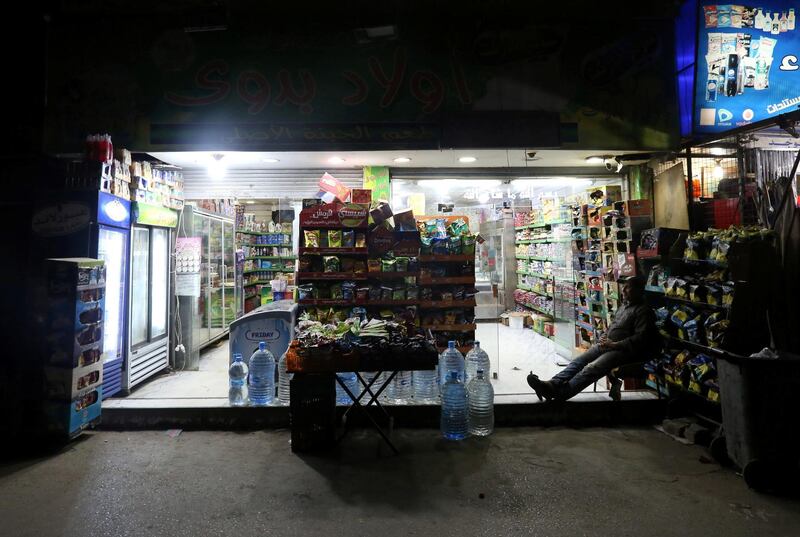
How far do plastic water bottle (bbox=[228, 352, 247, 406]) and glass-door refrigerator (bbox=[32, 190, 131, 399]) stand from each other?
145 centimetres

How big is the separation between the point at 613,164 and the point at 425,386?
4242 millimetres

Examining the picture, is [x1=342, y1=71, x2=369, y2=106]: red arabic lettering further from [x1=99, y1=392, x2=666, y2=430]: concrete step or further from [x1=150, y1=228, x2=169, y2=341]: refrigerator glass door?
[x1=99, y1=392, x2=666, y2=430]: concrete step

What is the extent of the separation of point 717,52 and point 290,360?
641 centimetres

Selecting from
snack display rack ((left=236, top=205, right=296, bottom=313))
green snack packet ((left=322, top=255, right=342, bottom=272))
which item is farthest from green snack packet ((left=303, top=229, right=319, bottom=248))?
snack display rack ((left=236, top=205, right=296, bottom=313))

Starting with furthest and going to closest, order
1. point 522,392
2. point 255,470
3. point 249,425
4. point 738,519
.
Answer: point 522,392 → point 249,425 → point 255,470 → point 738,519

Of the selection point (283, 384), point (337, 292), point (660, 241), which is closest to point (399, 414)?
point (283, 384)

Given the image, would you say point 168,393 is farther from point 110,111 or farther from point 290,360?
point 110,111

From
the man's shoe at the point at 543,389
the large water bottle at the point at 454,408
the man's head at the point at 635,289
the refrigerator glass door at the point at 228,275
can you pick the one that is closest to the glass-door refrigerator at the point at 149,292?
the refrigerator glass door at the point at 228,275

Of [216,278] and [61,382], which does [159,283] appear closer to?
[216,278]

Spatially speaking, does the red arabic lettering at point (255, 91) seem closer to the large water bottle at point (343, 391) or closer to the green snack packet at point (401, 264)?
the green snack packet at point (401, 264)

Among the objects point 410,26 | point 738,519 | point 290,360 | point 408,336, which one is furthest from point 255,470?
point 410,26

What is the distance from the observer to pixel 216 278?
845 cm

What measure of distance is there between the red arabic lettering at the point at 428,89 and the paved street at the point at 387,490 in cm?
411

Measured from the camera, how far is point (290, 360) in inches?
154
